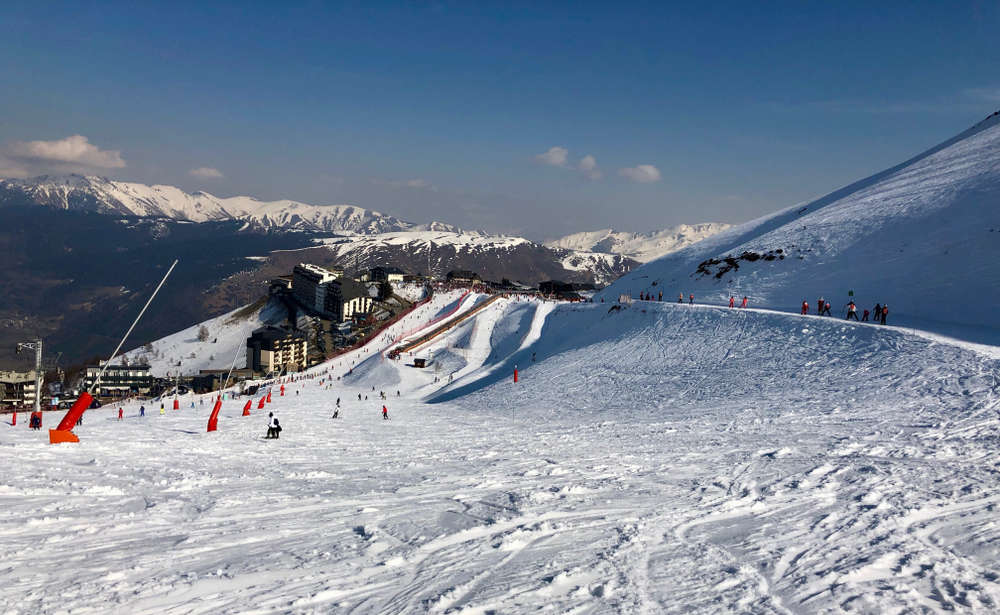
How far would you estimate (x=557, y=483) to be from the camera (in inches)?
484

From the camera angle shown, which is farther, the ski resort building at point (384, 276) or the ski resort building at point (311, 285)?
→ the ski resort building at point (384, 276)

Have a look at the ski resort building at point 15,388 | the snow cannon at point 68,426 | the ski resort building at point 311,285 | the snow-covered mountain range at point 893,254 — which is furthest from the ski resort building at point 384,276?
the snow cannon at point 68,426

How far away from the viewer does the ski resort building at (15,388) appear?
8750 centimetres

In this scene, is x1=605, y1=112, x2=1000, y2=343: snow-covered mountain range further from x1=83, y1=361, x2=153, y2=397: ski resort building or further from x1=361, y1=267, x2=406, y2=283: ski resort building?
x1=83, y1=361, x2=153, y2=397: ski resort building

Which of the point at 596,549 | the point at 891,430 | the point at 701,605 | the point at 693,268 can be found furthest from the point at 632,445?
the point at 693,268

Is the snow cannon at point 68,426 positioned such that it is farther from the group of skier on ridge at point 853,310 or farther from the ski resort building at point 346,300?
the ski resort building at point 346,300

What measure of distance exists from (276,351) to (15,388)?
4202cm

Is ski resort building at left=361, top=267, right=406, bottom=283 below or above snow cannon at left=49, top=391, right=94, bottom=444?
above

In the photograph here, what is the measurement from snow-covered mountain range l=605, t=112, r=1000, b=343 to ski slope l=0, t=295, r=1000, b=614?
1294 cm

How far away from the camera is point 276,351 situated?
4220 inches

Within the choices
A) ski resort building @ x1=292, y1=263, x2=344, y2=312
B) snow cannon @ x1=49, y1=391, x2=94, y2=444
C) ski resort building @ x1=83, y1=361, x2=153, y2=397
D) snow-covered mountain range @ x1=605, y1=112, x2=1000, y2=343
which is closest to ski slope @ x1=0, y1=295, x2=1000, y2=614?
snow cannon @ x1=49, y1=391, x2=94, y2=444

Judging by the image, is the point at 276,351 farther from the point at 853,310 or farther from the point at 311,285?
the point at 853,310

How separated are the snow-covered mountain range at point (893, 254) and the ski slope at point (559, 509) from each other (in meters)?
12.9

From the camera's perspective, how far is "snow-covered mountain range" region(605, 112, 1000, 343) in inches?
1348
